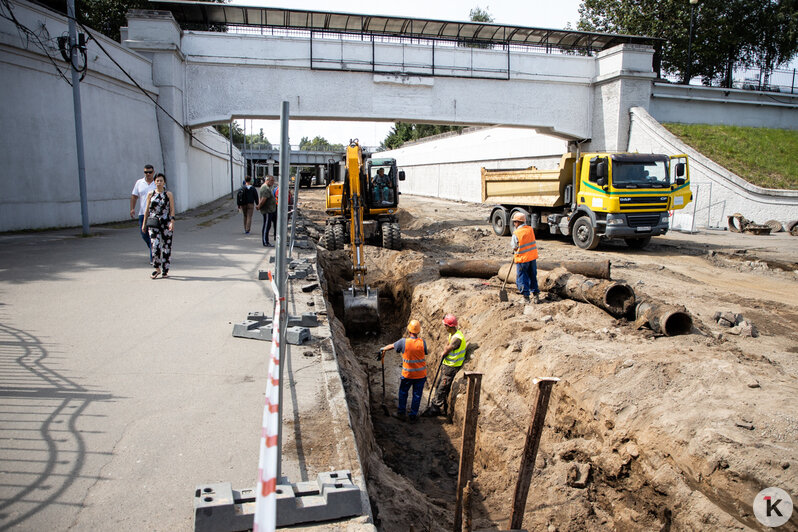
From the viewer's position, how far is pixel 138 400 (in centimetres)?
424

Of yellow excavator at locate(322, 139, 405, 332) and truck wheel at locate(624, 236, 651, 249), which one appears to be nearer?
yellow excavator at locate(322, 139, 405, 332)

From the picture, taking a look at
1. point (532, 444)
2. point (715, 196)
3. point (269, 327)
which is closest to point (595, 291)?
point (532, 444)

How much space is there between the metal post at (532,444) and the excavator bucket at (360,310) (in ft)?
23.4

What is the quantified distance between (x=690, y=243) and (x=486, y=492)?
14.4 metres

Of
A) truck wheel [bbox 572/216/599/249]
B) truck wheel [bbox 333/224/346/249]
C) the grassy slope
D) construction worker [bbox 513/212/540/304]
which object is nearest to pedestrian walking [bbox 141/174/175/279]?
construction worker [bbox 513/212/540/304]

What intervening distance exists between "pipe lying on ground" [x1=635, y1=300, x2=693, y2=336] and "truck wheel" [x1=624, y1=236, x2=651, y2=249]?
909 cm

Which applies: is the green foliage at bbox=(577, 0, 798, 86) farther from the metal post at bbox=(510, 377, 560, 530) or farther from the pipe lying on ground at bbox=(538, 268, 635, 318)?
the metal post at bbox=(510, 377, 560, 530)

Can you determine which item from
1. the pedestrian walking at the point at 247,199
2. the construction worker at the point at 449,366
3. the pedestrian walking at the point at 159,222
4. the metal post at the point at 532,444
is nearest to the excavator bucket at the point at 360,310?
the construction worker at the point at 449,366

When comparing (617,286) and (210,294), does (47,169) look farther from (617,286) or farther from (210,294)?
(617,286)

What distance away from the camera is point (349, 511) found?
292 centimetres

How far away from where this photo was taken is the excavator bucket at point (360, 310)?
11055 millimetres

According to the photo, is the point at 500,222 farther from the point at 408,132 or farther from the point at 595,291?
the point at 408,132

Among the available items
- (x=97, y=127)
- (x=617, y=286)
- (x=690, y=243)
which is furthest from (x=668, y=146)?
(x=97, y=127)

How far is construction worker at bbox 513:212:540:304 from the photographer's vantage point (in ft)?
29.1
